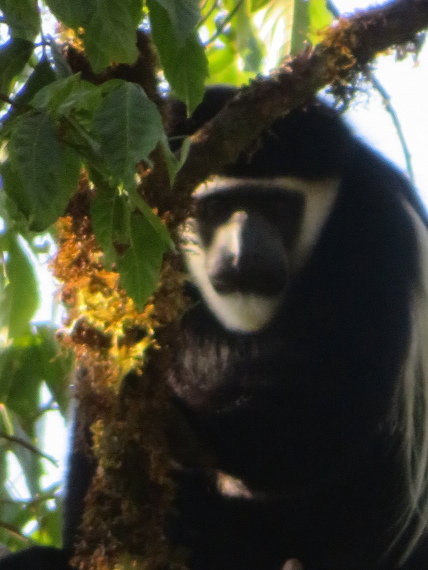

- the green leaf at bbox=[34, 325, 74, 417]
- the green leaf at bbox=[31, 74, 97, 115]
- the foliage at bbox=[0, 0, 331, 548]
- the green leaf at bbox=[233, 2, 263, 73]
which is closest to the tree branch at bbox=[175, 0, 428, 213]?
the foliage at bbox=[0, 0, 331, 548]

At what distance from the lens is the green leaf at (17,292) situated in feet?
5.20

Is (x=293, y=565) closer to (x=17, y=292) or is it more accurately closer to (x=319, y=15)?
(x=17, y=292)

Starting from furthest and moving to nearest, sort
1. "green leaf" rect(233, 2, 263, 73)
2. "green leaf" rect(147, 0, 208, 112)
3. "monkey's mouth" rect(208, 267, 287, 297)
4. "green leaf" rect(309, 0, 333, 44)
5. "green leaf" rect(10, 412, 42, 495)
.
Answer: "green leaf" rect(233, 2, 263, 73)
"green leaf" rect(309, 0, 333, 44)
"monkey's mouth" rect(208, 267, 287, 297)
"green leaf" rect(10, 412, 42, 495)
"green leaf" rect(147, 0, 208, 112)

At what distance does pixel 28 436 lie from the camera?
6.95 feet

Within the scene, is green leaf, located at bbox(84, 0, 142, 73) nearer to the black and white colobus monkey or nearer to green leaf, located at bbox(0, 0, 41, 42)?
green leaf, located at bbox(0, 0, 41, 42)

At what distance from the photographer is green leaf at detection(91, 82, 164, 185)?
0.85m

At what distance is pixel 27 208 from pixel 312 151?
139 centimetres

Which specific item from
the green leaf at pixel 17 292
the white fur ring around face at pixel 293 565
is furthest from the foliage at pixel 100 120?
the white fur ring around face at pixel 293 565

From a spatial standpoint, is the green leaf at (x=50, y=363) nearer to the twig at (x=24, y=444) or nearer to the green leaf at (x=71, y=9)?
the twig at (x=24, y=444)

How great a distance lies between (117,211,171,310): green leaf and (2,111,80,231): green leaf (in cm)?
11

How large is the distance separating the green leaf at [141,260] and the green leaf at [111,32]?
0.17 metres

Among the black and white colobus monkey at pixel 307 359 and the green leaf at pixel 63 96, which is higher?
the green leaf at pixel 63 96

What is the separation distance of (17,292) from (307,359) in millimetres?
845

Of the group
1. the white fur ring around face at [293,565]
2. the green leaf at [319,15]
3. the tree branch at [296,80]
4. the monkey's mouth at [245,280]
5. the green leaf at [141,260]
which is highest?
the green leaf at [141,260]
